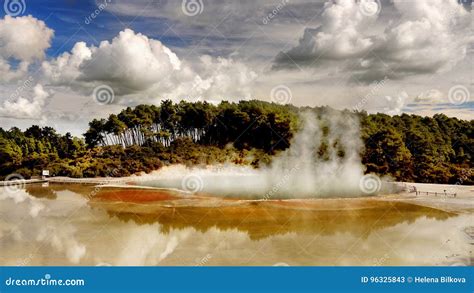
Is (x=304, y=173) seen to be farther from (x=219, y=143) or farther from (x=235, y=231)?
Result: (x=235, y=231)

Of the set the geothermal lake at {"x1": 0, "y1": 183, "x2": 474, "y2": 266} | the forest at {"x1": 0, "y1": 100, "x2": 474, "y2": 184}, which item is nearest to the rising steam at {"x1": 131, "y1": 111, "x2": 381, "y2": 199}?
the forest at {"x1": 0, "y1": 100, "x2": 474, "y2": 184}

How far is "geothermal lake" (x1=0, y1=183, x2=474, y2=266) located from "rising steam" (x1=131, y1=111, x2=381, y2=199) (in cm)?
410

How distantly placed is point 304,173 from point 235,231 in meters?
19.7

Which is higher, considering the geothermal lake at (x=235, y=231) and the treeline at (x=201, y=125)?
the treeline at (x=201, y=125)

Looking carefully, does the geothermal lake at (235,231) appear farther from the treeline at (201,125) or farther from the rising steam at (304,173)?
the treeline at (201,125)

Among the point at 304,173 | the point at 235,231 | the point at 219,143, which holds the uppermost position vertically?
the point at 219,143

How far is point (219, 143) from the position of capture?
49.8 metres

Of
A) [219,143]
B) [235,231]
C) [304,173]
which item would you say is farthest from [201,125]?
[235,231]

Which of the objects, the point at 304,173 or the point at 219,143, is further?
the point at 219,143

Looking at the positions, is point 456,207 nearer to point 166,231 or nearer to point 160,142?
point 166,231

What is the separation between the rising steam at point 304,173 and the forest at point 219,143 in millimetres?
876

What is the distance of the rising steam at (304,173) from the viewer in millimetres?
26872

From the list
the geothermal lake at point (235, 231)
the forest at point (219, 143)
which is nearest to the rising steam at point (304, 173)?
the forest at point (219, 143)

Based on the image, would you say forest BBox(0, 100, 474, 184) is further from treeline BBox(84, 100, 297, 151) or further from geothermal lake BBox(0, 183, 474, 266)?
geothermal lake BBox(0, 183, 474, 266)
